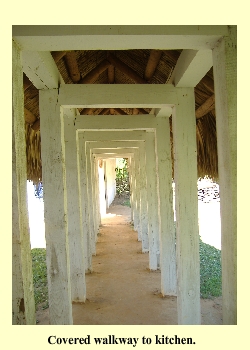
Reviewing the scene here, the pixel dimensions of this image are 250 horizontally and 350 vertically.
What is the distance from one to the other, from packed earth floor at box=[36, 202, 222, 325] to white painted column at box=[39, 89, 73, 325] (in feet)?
4.36

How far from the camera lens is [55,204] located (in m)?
3.86

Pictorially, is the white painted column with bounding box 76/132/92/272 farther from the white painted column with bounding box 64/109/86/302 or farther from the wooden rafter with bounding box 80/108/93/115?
the white painted column with bounding box 64/109/86/302

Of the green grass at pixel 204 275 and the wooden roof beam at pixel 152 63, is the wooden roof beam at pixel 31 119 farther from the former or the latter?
the green grass at pixel 204 275

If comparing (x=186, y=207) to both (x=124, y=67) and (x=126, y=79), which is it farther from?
(x=126, y=79)

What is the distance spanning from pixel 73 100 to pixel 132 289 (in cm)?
406

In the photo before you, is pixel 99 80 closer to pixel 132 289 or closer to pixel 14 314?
pixel 132 289

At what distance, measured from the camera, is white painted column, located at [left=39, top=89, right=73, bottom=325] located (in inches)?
150

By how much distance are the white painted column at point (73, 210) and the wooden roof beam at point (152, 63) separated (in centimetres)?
131

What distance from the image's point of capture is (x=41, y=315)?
208 inches

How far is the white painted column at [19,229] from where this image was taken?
210 centimetres

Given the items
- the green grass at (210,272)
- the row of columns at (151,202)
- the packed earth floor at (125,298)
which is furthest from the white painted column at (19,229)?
the green grass at (210,272)

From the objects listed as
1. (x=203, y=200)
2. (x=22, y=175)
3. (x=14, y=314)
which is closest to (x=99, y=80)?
(x=22, y=175)

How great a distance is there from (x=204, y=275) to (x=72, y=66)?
15.9 ft

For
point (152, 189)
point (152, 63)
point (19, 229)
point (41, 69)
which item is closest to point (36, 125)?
point (152, 63)
